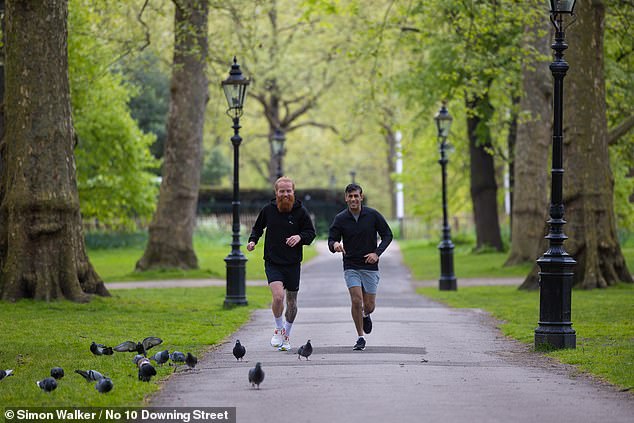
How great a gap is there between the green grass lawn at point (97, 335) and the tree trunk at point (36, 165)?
1.90 ft

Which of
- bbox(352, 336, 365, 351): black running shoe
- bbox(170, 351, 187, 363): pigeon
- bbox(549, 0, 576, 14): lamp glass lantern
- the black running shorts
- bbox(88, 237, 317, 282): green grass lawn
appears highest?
bbox(549, 0, 576, 14): lamp glass lantern

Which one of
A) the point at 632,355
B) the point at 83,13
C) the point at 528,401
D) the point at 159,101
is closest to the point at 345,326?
the point at 632,355

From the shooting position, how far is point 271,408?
9086 millimetres

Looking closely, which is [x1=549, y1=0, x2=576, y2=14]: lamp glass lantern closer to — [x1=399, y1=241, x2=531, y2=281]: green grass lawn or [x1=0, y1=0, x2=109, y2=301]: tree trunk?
[x1=0, y1=0, x2=109, y2=301]: tree trunk

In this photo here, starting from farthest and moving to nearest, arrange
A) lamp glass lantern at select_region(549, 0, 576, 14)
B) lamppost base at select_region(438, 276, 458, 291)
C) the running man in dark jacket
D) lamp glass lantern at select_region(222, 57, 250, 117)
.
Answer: lamppost base at select_region(438, 276, 458, 291) < lamp glass lantern at select_region(222, 57, 250, 117) < lamp glass lantern at select_region(549, 0, 576, 14) < the running man in dark jacket

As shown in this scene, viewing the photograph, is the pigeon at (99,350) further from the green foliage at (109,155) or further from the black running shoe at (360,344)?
the green foliage at (109,155)

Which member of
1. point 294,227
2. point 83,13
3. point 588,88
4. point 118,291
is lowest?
point 118,291

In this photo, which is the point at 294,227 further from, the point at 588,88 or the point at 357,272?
the point at 588,88

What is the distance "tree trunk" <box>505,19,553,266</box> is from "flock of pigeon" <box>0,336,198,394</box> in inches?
818

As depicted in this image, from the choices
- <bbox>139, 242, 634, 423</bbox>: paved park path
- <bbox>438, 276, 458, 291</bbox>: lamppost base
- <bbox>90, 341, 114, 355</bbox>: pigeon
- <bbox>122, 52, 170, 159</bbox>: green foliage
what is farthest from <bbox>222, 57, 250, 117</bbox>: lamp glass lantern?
<bbox>122, 52, 170, 159</bbox>: green foliage

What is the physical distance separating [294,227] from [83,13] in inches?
892

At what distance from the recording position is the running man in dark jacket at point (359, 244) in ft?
43.7

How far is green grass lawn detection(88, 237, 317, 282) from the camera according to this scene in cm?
3152

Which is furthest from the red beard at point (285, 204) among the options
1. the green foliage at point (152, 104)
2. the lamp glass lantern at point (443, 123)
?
the green foliage at point (152, 104)
